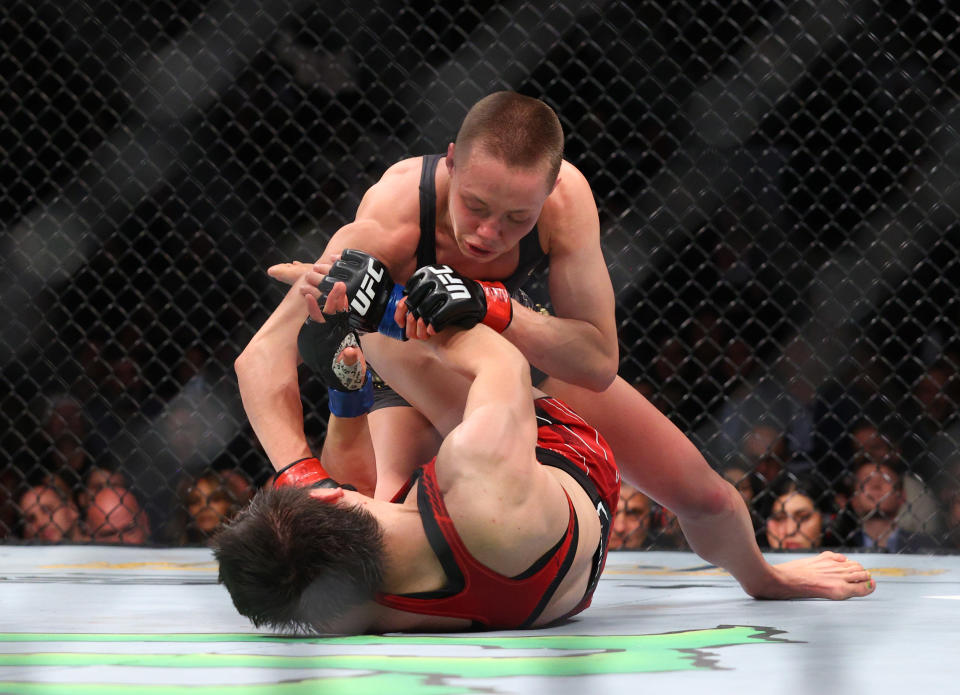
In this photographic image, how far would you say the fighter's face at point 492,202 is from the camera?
4.09 ft

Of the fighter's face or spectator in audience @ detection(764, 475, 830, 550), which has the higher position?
the fighter's face

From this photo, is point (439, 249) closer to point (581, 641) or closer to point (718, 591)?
point (581, 641)

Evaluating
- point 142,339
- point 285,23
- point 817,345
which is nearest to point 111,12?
point 285,23

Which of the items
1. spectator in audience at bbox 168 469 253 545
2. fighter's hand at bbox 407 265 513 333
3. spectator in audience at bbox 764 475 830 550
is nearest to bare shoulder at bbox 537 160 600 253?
fighter's hand at bbox 407 265 513 333

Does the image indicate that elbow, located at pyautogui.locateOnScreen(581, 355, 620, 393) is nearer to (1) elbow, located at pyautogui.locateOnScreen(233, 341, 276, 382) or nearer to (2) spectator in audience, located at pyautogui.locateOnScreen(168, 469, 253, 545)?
(1) elbow, located at pyautogui.locateOnScreen(233, 341, 276, 382)

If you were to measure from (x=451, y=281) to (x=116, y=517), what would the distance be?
205 cm

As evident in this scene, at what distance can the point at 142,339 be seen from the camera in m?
2.79

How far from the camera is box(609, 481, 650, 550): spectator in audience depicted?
2.59 meters

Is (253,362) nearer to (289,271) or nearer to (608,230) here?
(289,271)

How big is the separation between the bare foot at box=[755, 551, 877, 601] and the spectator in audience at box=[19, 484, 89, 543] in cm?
185

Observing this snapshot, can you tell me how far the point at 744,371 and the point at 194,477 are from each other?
140 cm

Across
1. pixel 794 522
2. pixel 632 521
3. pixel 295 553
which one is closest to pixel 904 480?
pixel 794 522

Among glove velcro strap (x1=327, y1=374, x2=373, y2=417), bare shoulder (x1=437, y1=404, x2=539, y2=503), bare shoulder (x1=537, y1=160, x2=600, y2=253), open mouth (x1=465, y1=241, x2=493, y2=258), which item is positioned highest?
bare shoulder (x1=537, y1=160, x2=600, y2=253)

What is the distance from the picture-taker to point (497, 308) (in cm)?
126
